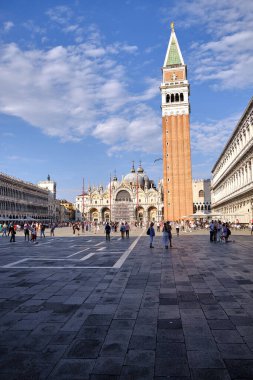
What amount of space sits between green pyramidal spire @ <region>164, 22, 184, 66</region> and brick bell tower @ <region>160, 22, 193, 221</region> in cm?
565

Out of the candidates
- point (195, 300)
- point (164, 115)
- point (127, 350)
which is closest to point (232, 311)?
point (195, 300)

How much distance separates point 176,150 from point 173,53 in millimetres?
23693

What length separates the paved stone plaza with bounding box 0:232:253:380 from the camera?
3.50 meters

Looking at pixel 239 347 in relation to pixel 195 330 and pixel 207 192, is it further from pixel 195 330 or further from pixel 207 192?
pixel 207 192

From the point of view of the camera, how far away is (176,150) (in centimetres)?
6181

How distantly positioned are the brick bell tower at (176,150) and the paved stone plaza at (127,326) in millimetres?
52120

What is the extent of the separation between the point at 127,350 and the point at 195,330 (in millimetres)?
1191

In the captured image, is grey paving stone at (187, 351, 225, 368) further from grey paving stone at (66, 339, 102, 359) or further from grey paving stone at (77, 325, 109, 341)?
grey paving stone at (77, 325, 109, 341)

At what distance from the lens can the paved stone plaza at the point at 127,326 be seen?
350cm

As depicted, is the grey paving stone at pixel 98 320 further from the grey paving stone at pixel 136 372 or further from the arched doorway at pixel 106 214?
the arched doorway at pixel 106 214

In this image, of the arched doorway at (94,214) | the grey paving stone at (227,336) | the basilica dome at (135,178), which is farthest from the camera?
the basilica dome at (135,178)

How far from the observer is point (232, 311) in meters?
5.43

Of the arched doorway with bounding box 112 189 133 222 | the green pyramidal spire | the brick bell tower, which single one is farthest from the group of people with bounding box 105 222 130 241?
the arched doorway with bounding box 112 189 133 222

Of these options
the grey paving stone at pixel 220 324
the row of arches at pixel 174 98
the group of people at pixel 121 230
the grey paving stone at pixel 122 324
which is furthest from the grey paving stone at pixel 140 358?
the row of arches at pixel 174 98
